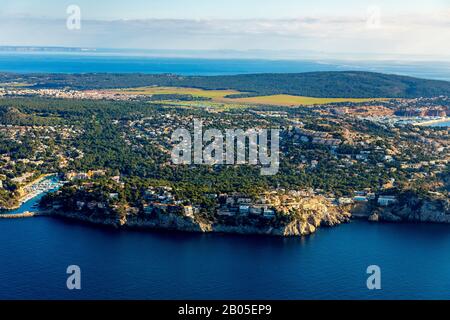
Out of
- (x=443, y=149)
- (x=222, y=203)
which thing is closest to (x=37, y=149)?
(x=222, y=203)

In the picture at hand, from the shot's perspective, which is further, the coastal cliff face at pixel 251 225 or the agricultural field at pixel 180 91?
the agricultural field at pixel 180 91

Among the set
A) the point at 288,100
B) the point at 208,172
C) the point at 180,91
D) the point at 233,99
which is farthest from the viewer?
the point at 180,91

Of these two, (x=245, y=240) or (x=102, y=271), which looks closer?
(x=102, y=271)

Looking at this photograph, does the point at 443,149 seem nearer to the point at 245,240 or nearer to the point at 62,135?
the point at 245,240

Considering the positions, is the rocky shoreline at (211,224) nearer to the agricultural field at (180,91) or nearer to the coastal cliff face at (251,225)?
the coastal cliff face at (251,225)

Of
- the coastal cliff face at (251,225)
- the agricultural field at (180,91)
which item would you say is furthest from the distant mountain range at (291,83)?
the coastal cliff face at (251,225)

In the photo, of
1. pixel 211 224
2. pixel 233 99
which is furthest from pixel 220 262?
pixel 233 99

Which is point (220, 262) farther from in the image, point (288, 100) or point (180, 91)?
point (180, 91)
